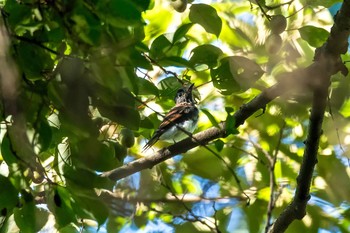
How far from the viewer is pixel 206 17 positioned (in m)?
2.19

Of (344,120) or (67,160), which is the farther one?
(344,120)

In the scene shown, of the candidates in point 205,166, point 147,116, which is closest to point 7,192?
point 147,116

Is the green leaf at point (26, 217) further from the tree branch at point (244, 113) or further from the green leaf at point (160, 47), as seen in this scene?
the green leaf at point (160, 47)

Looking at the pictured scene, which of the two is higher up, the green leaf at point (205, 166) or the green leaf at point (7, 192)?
the green leaf at point (7, 192)

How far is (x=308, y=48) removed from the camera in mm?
2939

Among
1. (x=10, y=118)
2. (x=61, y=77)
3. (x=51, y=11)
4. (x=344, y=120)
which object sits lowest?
(x=344, y=120)

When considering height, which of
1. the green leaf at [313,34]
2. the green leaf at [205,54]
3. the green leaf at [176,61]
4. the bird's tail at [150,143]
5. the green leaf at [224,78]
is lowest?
the bird's tail at [150,143]

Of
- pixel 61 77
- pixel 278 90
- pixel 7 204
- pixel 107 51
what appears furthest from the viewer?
pixel 278 90

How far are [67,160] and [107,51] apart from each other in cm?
59

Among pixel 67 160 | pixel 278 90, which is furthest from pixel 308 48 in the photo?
pixel 67 160

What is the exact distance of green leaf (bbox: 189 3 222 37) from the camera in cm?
218

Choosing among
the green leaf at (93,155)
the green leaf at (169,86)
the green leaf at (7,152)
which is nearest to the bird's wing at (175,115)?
the green leaf at (169,86)

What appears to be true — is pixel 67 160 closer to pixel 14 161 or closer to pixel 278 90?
pixel 14 161

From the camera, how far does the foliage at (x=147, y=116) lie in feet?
5.03
